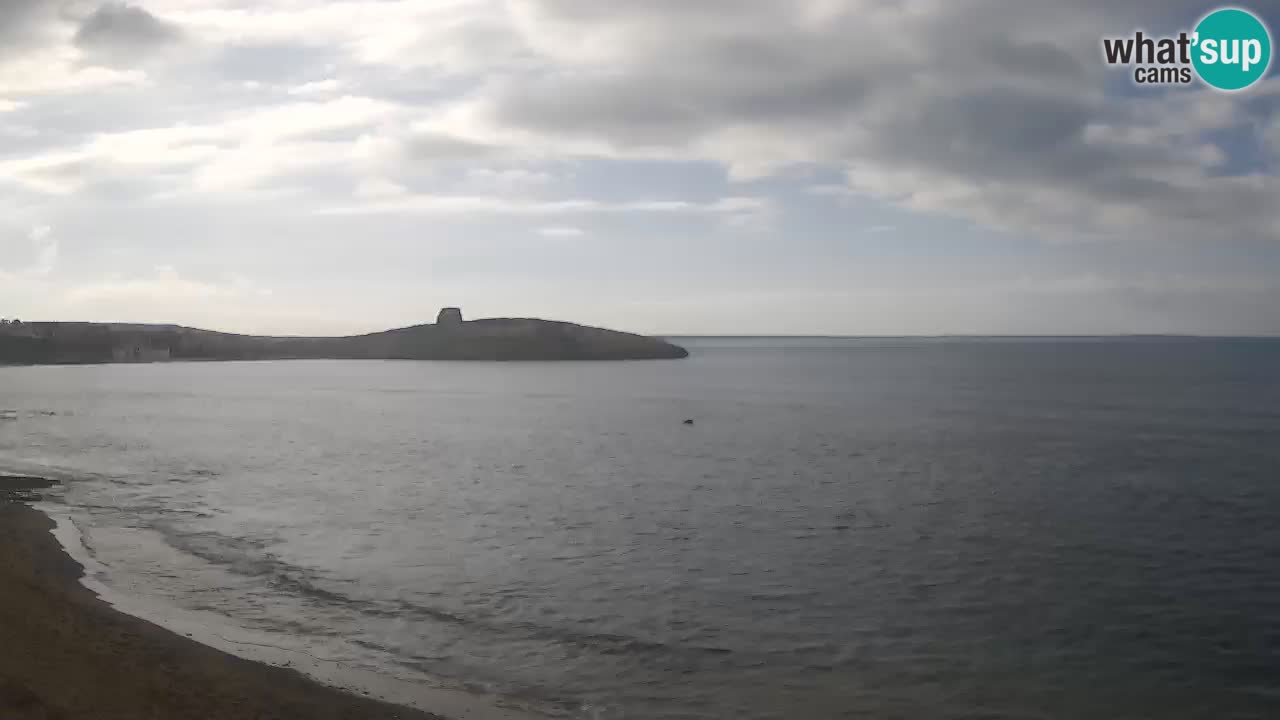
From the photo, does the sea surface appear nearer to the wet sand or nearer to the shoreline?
the shoreline

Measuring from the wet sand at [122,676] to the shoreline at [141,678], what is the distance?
0.7 inches

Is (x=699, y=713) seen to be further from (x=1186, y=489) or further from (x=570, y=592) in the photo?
(x=1186, y=489)

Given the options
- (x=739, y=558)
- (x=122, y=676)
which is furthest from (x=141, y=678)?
(x=739, y=558)

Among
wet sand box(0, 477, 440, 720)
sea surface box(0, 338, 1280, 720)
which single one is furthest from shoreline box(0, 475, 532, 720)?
sea surface box(0, 338, 1280, 720)

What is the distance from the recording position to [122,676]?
49.0 feet

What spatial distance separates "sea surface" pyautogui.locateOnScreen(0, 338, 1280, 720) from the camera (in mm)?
17562

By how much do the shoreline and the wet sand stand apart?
0.02 metres

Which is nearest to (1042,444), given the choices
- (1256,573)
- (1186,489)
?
(1186,489)

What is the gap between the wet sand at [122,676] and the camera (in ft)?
44.0

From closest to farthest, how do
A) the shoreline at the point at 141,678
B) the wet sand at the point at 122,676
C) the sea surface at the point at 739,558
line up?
1. the wet sand at the point at 122,676
2. the shoreline at the point at 141,678
3. the sea surface at the point at 739,558

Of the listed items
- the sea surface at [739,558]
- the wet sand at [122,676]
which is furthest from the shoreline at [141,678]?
the sea surface at [739,558]

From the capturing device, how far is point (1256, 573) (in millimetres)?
24734

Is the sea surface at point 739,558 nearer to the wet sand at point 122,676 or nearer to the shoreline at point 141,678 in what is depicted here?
the shoreline at point 141,678

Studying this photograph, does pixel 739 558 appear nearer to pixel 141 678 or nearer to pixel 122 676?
pixel 141 678
